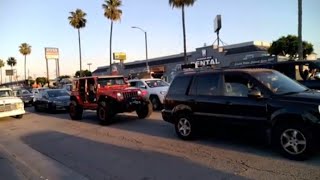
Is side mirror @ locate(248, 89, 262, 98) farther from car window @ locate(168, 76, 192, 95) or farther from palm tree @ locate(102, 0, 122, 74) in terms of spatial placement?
palm tree @ locate(102, 0, 122, 74)

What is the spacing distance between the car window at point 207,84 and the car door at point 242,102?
301 mm

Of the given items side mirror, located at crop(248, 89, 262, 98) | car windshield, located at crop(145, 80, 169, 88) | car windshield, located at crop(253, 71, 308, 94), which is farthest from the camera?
car windshield, located at crop(145, 80, 169, 88)

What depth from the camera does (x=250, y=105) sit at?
8.28 meters

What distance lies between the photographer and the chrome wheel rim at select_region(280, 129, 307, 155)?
23.9 ft

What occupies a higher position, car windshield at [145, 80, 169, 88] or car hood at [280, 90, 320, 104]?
car windshield at [145, 80, 169, 88]

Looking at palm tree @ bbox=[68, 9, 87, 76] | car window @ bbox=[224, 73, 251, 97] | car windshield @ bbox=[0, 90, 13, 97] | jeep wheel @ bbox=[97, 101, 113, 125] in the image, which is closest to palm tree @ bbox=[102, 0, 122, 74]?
palm tree @ bbox=[68, 9, 87, 76]

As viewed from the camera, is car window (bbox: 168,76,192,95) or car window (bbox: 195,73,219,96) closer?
car window (bbox: 195,73,219,96)

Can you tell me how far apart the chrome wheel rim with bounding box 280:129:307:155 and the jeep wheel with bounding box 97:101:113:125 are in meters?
8.40

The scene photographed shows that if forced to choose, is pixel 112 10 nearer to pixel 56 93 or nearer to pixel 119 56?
pixel 56 93

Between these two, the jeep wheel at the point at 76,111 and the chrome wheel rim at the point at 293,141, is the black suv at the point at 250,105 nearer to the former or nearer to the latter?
the chrome wheel rim at the point at 293,141

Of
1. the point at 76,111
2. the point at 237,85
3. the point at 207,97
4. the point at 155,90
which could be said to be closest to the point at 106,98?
the point at 76,111

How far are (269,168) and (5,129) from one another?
1273 cm

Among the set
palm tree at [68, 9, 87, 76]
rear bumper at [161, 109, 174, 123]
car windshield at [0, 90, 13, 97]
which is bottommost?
rear bumper at [161, 109, 174, 123]

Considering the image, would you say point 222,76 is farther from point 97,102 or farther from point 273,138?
point 97,102
